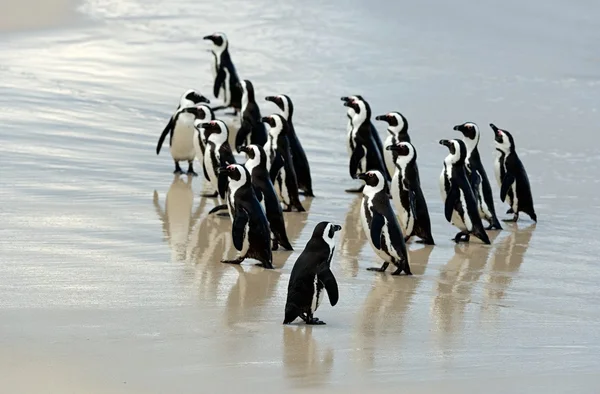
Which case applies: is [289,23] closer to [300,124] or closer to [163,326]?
[300,124]

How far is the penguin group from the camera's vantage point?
7.03 meters

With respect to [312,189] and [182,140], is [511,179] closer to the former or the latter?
[312,189]

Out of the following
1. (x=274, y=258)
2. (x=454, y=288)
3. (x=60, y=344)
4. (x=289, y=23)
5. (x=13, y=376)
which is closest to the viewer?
(x=13, y=376)

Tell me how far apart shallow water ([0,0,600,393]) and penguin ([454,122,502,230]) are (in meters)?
0.19

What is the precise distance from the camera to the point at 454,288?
7.73m

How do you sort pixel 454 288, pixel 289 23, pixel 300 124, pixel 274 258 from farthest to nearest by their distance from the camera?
pixel 289 23 → pixel 300 124 → pixel 274 258 → pixel 454 288

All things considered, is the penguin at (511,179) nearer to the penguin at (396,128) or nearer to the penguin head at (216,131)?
the penguin at (396,128)

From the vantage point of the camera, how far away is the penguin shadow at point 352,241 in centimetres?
819

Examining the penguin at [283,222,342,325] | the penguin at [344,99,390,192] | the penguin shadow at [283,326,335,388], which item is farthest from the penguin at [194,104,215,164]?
the penguin shadow at [283,326,335,388]

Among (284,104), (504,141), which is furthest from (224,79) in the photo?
(504,141)

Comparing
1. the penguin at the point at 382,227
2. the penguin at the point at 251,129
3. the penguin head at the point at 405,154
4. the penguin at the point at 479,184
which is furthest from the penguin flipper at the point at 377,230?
the penguin at the point at 251,129

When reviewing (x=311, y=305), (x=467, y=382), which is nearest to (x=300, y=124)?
(x=311, y=305)

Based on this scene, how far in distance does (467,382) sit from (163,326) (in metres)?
1.55

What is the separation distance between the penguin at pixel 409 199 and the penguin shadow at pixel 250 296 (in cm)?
148
